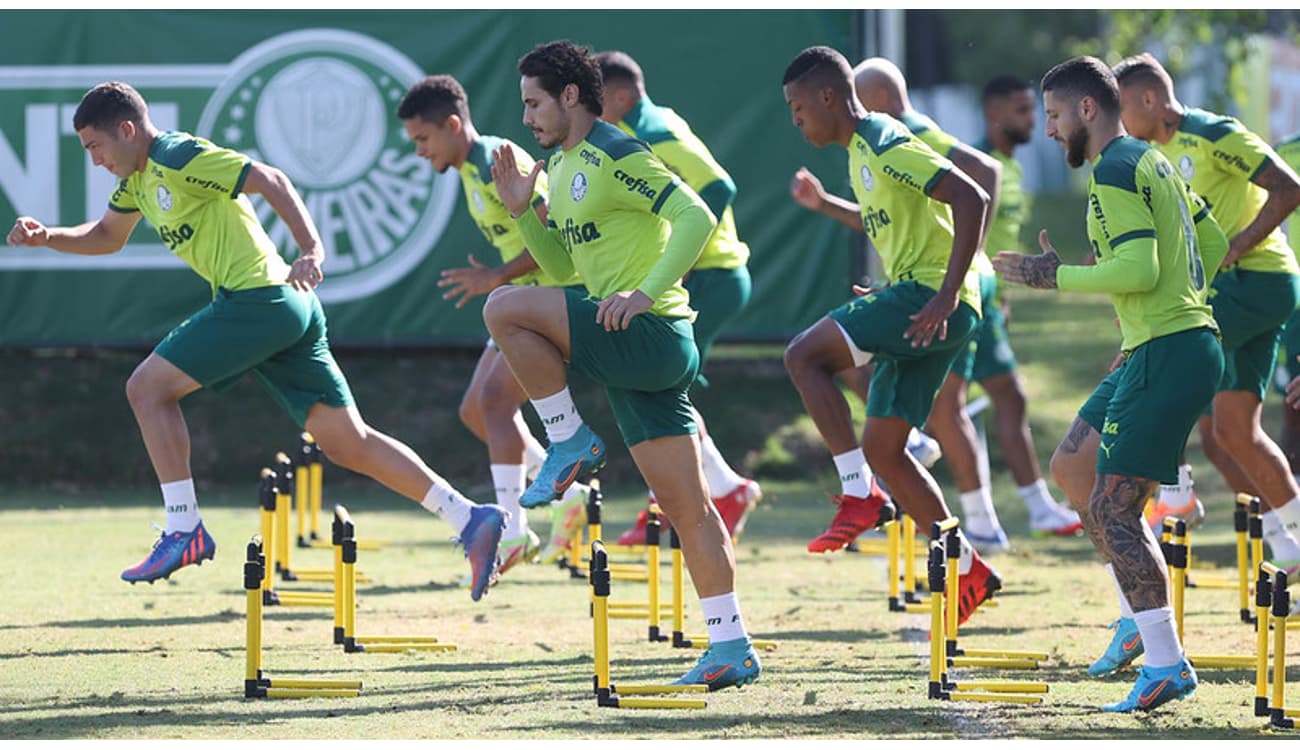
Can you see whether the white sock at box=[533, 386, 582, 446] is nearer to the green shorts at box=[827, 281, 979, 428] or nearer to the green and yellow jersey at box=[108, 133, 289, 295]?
the green shorts at box=[827, 281, 979, 428]

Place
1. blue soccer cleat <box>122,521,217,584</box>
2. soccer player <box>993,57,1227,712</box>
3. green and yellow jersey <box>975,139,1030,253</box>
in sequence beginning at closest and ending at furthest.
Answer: soccer player <box>993,57,1227,712</box> < blue soccer cleat <box>122,521,217,584</box> < green and yellow jersey <box>975,139,1030,253</box>

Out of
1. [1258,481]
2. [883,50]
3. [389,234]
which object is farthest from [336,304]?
[1258,481]

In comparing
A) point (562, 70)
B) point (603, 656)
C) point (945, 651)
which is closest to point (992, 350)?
point (945, 651)

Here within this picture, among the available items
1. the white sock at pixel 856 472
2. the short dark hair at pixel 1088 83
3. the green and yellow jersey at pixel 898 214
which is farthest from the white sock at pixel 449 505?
the short dark hair at pixel 1088 83

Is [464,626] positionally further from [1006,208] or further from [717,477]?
[1006,208]

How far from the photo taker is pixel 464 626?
356 inches

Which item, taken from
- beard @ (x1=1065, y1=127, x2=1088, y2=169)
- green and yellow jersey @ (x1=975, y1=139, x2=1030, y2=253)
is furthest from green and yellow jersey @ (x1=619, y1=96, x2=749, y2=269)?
green and yellow jersey @ (x1=975, y1=139, x2=1030, y2=253)

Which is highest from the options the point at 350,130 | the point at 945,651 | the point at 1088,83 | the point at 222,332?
the point at 350,130

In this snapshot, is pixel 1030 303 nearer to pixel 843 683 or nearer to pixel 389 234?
pixel 389 234

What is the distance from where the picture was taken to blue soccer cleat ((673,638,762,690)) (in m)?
7.15

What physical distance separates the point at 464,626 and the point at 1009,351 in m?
5.32

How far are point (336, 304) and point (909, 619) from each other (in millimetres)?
7447

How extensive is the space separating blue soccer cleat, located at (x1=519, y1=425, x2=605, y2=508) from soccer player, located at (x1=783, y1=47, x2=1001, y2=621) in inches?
60.3

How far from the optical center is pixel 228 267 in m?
8.60
